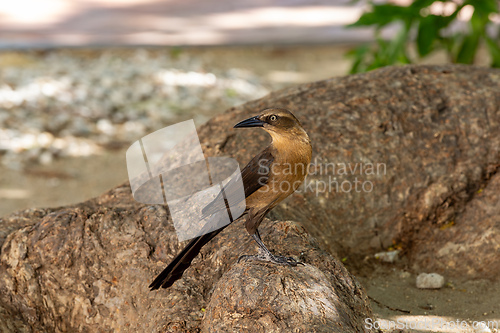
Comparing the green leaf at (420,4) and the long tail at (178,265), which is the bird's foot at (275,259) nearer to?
the long tail at (178,265)

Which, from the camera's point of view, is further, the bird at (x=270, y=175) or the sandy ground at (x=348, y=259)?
the sandy ground at (x=348, y=259)

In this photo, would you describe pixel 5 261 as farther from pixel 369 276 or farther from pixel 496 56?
pixel 496 56

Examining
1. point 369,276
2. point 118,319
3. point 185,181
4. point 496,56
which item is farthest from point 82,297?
point 496,56

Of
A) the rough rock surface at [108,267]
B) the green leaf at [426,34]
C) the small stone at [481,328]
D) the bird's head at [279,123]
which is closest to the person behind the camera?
the bird's head at [279,123]

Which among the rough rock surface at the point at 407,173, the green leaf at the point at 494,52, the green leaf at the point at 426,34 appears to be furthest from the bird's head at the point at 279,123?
the green leaf at the point at 494,52

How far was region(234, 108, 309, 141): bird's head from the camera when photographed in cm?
224

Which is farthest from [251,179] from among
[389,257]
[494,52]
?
[494,52]

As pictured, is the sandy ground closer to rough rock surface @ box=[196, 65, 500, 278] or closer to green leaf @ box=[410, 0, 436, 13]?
rough rock surface @ box=[196, 65, 500, 278]

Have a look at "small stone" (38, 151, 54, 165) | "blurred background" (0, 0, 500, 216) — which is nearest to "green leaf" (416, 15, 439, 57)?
"blurred background" (0, 0, 500, 216)

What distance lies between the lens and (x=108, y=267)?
2.62 meters

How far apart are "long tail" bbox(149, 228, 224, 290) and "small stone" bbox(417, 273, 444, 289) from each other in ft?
4.64

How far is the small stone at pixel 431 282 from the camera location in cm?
303

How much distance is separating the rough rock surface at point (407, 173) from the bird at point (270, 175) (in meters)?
0.72

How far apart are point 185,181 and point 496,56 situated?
3.74 m
